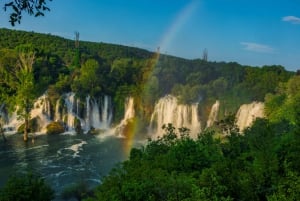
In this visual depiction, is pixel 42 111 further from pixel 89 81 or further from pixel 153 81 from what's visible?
pixel 153 81

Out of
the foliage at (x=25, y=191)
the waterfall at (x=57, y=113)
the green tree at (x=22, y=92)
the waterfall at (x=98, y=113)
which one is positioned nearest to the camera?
the foliage at (x=25, y=191)

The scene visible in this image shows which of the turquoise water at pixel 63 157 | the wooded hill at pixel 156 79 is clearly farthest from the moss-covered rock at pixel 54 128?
the wooded hill at pixel 156 79

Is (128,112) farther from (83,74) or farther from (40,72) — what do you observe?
(40,72)

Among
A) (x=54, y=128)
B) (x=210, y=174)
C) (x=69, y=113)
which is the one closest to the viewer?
(x=210, y=174)

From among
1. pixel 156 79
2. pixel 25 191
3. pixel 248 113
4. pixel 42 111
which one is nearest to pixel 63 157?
pixel 42 111

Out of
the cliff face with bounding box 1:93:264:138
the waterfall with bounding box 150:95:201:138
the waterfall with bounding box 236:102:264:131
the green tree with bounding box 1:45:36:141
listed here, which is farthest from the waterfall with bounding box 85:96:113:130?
the waterfall with bounding box 236:102:264:131

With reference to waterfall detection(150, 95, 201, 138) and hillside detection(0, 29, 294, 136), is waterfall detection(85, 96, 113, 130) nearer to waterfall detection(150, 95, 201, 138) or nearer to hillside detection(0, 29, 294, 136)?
hillside detection(0, 29, 294, 136)

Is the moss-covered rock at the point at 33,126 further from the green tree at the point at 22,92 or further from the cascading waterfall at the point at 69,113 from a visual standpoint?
the cascading waterfall at the point at 69,113
